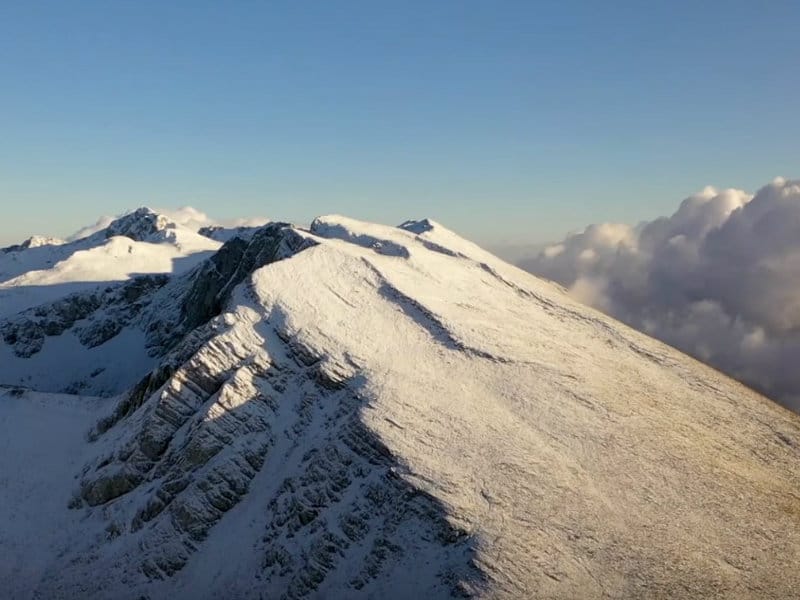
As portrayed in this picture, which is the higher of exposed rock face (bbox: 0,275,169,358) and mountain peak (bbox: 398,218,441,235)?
mountain peak (bbox: 398,218,441,235)

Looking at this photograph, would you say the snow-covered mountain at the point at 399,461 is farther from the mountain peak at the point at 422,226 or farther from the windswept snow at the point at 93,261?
the windswept snow at the point at 93,261

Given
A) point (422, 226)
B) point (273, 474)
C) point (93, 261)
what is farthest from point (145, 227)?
point (273, 474)

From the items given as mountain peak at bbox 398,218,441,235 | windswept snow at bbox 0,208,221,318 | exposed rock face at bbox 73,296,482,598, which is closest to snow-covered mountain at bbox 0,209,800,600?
exposed rock face at bbox 73,296,482,598

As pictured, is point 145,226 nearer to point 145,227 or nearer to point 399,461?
point 145,227

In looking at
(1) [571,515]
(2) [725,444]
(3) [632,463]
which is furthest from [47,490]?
(2) [725,444]

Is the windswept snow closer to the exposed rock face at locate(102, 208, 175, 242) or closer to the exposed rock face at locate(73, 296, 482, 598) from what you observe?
the exposed rock face at locate(102, 208, 175, 242)

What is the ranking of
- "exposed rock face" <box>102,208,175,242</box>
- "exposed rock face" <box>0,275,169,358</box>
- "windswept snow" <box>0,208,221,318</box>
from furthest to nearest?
"exposed rock face" <box>102,208,175,242</box> → "windswept snow" <box>0,208,221,318</box> → "exposed rock face" <box>0,275,169,358</box>

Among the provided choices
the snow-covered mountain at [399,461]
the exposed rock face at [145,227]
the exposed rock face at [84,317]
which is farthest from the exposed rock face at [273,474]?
the exposed rock face at [145,227]

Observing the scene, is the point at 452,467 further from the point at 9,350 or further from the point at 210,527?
the point at 9,350
